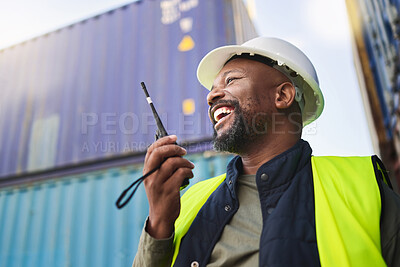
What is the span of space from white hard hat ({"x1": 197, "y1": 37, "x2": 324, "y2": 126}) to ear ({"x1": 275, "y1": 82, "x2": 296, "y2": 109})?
56mm

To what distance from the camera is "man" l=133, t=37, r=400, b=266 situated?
4.25 feet

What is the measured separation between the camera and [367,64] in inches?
346

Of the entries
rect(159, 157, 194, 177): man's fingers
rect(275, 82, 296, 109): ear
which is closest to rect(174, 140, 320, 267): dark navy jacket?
rect(275, 82, 296, 109): ear

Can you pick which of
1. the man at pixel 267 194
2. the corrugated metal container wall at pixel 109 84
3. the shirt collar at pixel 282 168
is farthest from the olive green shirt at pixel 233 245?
the corrugated metal container wall at pixel 109 84

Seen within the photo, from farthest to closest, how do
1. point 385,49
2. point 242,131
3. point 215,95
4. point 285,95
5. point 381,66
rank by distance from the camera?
point 381,66, point 385,49, point 285,95, point 215,95, point 242,131

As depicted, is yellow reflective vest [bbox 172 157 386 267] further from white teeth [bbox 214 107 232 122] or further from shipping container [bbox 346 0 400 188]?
shipping container [bbox 346 0 400 188]

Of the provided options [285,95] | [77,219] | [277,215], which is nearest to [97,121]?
[77,219]

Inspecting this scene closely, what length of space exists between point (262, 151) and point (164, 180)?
0.69 metres

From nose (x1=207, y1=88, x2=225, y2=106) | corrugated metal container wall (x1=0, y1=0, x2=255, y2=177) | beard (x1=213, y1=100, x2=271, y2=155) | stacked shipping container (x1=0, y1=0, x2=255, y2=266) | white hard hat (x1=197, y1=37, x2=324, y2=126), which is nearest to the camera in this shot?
beard (x1=213, y1=100, x2=271, y2=155)

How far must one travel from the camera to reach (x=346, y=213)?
1.34m

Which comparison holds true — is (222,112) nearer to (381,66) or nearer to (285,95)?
(285,95)

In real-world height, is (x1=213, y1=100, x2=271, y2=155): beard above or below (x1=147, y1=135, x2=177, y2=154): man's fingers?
above

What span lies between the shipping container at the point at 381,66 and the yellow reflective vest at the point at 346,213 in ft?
16.4

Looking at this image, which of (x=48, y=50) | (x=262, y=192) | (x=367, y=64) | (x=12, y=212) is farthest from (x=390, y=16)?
(x=12, y=212)
